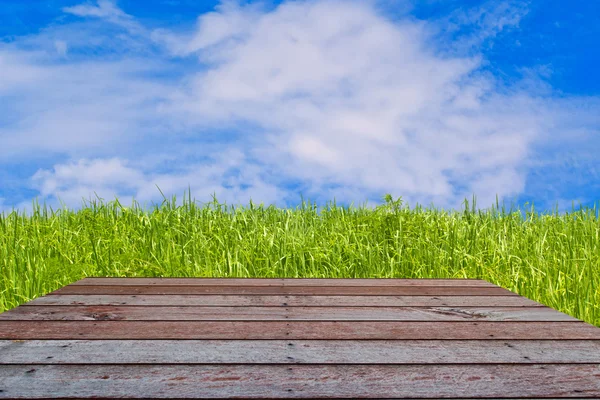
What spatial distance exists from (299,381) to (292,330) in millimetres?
643

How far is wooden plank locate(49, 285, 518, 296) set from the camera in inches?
136

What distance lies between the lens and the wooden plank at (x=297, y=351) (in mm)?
2053

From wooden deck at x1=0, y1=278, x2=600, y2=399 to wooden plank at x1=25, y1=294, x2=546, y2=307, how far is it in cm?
1

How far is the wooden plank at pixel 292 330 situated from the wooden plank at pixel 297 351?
0.27 ft

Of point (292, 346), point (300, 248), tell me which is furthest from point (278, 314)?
point (300, 248)

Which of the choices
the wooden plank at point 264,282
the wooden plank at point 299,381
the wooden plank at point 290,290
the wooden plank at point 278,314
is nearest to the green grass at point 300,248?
the wooden plank at point 264,282

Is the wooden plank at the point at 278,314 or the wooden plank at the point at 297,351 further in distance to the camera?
the wooden plank at the point at 278,314

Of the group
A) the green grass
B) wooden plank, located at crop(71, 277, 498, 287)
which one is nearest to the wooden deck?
wooden plank, located at crop(71, 277, 498, 287)

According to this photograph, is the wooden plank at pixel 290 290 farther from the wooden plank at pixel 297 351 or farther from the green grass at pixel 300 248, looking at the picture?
the green grass at pixel 300 248

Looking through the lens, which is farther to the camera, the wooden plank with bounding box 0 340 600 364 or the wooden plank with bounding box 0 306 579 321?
the wooden plank with bounding box 0 306 579 321

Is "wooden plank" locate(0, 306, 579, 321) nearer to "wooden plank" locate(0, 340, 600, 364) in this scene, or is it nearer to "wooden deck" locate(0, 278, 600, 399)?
"wooden deck" locate(0, 278, 600, 399)

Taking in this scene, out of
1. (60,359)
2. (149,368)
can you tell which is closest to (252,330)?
(149,368)

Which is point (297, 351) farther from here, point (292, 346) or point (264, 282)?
point (264, 282)

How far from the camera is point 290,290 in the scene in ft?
11.6
